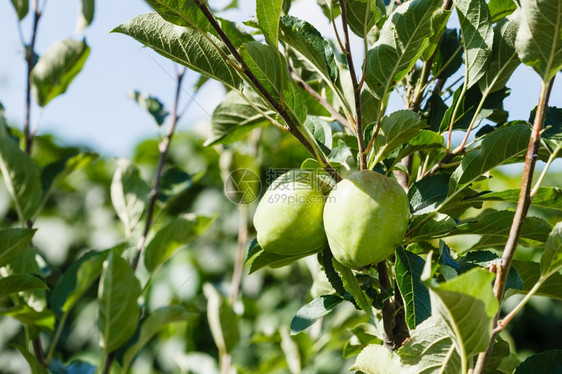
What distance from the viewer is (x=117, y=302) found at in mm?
1165

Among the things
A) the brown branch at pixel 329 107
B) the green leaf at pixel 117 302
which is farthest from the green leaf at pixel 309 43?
the green leaf at pixel 117 302

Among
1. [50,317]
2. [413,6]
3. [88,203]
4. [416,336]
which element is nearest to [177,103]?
[50,317]

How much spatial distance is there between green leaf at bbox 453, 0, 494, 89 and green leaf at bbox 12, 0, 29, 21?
1178 mm

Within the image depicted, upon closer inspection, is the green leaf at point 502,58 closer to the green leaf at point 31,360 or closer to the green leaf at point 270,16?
the green leaf at point 270,16

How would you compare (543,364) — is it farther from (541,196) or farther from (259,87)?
(259,87)

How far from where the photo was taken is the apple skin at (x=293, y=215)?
0.76 metres

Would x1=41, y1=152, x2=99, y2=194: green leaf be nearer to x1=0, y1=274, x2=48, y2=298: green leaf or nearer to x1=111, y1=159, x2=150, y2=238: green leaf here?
x1=111, y1=159, x2=150, y2=238: green leaf

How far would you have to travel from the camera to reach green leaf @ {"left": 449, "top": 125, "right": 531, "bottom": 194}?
0.75 m

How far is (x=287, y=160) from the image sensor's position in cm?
258

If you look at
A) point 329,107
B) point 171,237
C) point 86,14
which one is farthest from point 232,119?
point 86,14

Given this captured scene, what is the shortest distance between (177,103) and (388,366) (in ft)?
3.60

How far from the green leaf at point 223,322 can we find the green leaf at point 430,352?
→ 3.01 ft

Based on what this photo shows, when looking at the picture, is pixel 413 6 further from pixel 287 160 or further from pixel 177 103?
pixel 287 160

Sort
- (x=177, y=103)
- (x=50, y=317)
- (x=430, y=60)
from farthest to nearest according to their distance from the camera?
1. (x=177, y=103)
2. (x=50, y=317)
3. (x=430, y=60)
